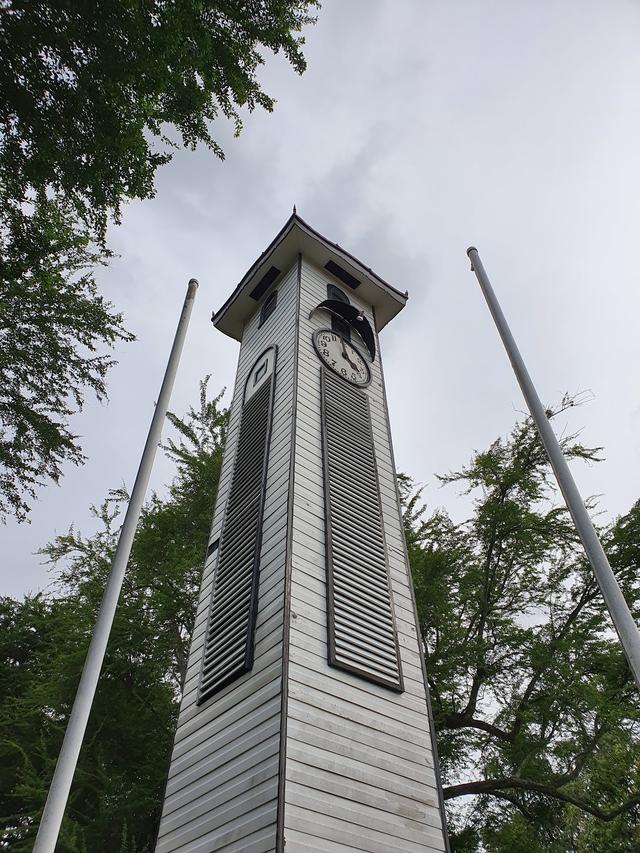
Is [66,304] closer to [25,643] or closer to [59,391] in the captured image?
A: [59,391]

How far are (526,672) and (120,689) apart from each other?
7.94m

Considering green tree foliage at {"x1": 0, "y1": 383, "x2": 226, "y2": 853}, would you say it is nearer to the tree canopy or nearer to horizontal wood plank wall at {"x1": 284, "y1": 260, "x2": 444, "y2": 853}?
the tree canopy

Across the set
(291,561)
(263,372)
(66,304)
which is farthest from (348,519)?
(66,304)

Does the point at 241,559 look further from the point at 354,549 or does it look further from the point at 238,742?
the point at 238,742

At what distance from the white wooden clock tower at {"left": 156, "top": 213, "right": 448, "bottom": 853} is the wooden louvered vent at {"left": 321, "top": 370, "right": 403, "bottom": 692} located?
0.9 inches

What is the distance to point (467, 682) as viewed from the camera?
1250 centimetres

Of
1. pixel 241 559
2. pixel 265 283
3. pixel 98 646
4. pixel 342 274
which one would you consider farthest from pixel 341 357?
pixel 98 646

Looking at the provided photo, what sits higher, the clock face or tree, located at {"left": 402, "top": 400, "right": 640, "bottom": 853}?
the clock face

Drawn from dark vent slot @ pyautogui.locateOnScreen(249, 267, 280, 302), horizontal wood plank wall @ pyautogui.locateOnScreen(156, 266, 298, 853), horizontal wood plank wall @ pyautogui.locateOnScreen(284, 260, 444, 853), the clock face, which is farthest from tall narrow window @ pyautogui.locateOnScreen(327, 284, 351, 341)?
horizontal wood plank wall @ pyautogui.locateOnScreen(284, 260, 444, 853)

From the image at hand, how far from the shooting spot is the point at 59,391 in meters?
11.5

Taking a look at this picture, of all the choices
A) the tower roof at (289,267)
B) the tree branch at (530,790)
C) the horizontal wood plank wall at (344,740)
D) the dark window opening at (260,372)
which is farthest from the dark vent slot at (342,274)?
the tree branch at (530,790)

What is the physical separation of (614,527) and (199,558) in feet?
28.5

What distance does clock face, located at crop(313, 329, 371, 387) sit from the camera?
11.2m

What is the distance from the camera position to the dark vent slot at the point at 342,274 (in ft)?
45.2
